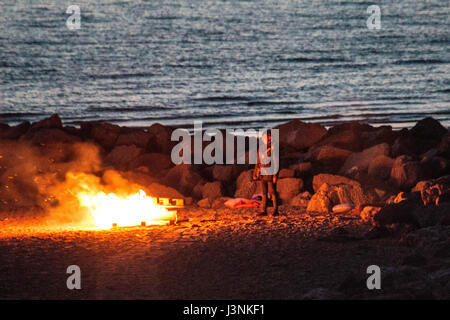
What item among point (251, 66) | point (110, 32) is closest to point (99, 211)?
point (251, 66)

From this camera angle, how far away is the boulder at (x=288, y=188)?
19078mm

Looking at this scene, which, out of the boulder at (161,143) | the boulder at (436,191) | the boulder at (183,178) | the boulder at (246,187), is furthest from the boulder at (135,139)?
the boulder at (436,191)

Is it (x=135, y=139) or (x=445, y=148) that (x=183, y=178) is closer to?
(x=135, y=139)

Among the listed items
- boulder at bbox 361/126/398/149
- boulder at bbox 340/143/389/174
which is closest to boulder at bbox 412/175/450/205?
boulder at bbox 340/143/389/174

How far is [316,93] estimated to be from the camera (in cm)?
4084

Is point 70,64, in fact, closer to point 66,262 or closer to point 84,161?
point 84,161

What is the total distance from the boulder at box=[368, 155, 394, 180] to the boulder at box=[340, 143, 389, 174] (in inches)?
8.3

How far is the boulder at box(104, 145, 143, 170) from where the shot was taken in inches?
864

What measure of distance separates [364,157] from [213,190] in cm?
403

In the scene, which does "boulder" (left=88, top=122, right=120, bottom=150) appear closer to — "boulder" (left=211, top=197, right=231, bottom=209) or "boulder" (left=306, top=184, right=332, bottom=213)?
"boulder" (left=211, top=197, right=231, bottom=209)

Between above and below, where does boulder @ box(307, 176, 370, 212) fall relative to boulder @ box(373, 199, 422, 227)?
above

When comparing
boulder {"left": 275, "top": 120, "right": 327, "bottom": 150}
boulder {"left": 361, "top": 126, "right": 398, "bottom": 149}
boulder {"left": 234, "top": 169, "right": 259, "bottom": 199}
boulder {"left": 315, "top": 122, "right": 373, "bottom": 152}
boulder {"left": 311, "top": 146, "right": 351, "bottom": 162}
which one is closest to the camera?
boulder {"left": 234, "top": 169, "right": 259, "bottom": 199}

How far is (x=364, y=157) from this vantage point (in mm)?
20531

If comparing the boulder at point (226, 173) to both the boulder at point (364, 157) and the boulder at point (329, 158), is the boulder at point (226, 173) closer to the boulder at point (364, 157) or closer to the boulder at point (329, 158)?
the boulder at point (329, 158)
